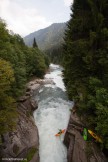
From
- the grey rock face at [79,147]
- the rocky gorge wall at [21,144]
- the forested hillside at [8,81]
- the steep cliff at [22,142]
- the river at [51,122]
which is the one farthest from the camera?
the river at [51,122]

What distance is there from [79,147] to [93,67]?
7168mm

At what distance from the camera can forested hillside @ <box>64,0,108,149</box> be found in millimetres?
9189

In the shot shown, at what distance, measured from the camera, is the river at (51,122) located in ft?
39.1

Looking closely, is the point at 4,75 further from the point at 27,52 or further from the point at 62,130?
the point at 27,52

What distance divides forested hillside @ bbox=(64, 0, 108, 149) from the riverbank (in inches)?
37.4

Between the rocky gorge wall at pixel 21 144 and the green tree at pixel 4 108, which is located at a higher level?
the green tree at pixel 4 108

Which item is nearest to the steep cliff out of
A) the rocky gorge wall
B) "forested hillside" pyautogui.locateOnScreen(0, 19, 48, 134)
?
the rocky gorge wall

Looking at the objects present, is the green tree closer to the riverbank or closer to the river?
the river

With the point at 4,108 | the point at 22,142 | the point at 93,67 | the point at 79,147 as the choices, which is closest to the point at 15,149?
the point at 22,142

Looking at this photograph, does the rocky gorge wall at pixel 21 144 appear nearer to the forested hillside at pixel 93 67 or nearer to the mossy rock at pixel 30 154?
the mossy rock at pixel 30 154

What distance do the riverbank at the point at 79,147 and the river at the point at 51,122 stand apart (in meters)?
1.10

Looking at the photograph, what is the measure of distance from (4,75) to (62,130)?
356 inches

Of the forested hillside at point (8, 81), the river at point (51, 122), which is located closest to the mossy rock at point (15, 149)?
the forested hillside at point (8, 81)

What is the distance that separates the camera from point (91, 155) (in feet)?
31.4
